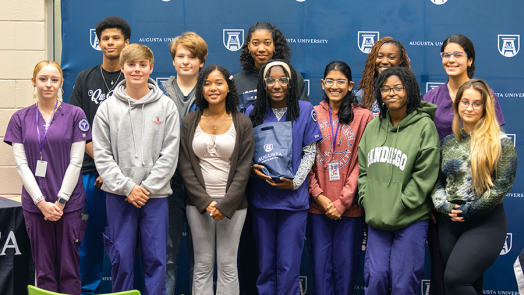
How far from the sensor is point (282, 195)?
2.72 m

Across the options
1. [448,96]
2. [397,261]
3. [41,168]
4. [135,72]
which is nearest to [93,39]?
[135,72]

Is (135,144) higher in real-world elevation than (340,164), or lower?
higher

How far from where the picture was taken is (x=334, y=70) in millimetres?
2855

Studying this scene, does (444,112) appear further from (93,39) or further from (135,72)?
(93,39)

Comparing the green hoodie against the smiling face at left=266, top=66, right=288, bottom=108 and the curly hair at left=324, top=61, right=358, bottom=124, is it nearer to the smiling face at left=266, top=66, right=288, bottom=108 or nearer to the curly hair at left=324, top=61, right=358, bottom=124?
the curly hair at left=324, top=61, right=358, bottom=124

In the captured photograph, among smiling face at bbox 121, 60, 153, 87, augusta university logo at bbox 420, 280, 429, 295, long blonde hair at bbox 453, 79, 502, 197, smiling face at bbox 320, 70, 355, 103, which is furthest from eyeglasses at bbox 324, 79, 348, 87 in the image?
augusta university logo at bbox 420, 280, 429, 295

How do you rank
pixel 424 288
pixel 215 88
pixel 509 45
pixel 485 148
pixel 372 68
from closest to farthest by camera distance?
1. pixel 485 148
2. pixel 215 88
3. pixel 372 68
4. pixel 509 45
5. pixel 424 288

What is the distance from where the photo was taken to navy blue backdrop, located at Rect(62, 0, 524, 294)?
362cm

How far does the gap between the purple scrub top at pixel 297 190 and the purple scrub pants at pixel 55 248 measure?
3.88 ft

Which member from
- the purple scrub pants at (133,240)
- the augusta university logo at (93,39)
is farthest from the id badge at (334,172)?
the augusta university logo at (93,39)

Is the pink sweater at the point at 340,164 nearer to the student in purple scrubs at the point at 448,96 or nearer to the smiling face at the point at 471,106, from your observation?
the student in purple scrubs at the point at 448,96

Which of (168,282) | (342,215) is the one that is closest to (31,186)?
(168,282)

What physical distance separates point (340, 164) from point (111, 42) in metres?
1.90

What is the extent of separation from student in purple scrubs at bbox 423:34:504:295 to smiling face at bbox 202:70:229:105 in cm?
146
